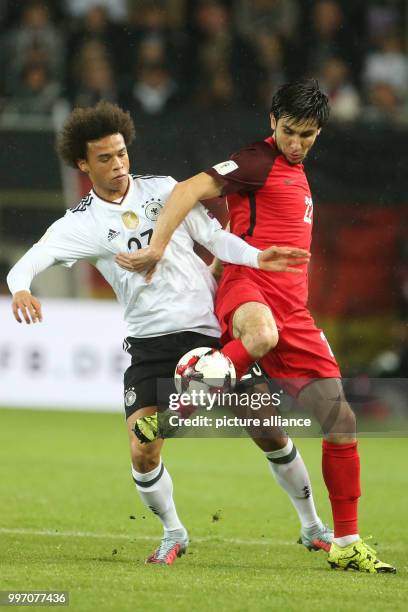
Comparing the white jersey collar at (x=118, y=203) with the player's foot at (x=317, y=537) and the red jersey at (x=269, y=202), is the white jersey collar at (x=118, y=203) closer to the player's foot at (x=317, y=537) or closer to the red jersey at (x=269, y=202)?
the red jersey at (x=269, y=202)

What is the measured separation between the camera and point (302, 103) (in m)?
5.88

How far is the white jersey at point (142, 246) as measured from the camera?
244 inches

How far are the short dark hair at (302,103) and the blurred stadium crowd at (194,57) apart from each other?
7.13 m

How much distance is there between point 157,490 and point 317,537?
991mm

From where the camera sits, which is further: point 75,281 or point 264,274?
point 75,281

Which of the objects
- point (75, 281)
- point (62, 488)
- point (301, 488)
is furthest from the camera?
point (75, 281)

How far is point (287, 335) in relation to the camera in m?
5.98

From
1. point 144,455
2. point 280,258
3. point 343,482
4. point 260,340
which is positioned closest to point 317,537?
point 343,482

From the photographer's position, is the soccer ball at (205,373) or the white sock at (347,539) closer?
the soccer ball at (205,373)

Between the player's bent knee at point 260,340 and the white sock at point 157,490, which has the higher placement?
the player's bent knee at point 260,340

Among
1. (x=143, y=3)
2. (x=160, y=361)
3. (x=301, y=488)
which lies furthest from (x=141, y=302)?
(x=143, y=3)

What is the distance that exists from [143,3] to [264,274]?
943 cm

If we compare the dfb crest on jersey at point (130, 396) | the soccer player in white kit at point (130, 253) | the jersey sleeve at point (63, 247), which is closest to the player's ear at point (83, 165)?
the soccer player in white kit at point (130, 253)

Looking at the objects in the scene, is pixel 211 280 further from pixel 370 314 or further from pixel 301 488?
pixel 370 314
